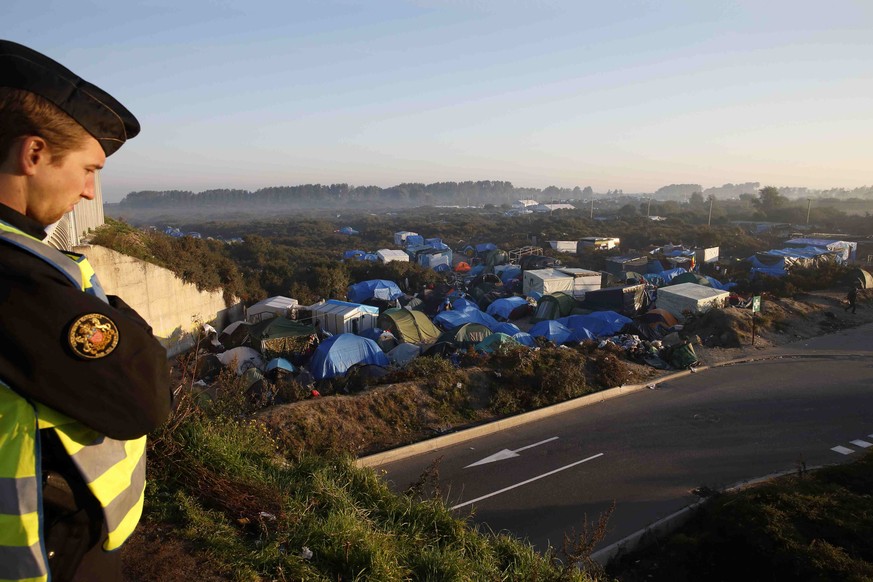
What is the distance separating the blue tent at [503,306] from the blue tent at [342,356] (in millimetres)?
7539

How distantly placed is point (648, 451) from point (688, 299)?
471 inches

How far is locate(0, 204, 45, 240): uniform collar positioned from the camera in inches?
40.3

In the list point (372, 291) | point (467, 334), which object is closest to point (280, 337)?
point (467, 334)

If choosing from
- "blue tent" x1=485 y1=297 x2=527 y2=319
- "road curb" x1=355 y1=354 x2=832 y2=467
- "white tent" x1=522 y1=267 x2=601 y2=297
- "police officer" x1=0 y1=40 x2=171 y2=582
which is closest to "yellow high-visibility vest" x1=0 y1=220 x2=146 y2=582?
"police officer" x1=0 y1=40 x2=171 y2=582

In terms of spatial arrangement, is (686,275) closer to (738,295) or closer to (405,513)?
(738,295)

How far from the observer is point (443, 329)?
19.2 metres

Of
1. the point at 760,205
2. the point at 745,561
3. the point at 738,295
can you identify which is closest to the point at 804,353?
the point at 738,295

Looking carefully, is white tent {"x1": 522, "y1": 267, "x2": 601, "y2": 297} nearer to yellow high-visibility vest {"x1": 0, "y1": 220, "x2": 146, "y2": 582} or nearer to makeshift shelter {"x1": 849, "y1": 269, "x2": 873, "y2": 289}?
makeshift shelter {"x1": 849, "y1": 269, "x2": 873, "y2": 289}

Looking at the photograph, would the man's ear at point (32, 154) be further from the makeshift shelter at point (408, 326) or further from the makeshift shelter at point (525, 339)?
the makeshift shelter at point (408, 326)

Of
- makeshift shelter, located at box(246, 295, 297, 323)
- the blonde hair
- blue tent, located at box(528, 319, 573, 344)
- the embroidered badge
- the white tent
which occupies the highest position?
the blonde hair

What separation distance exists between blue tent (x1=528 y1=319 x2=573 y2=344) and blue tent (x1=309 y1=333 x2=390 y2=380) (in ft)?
17.7

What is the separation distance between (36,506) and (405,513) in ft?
11.0

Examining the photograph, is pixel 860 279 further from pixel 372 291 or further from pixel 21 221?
pixel 21 221

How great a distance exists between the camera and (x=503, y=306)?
21766 mm
